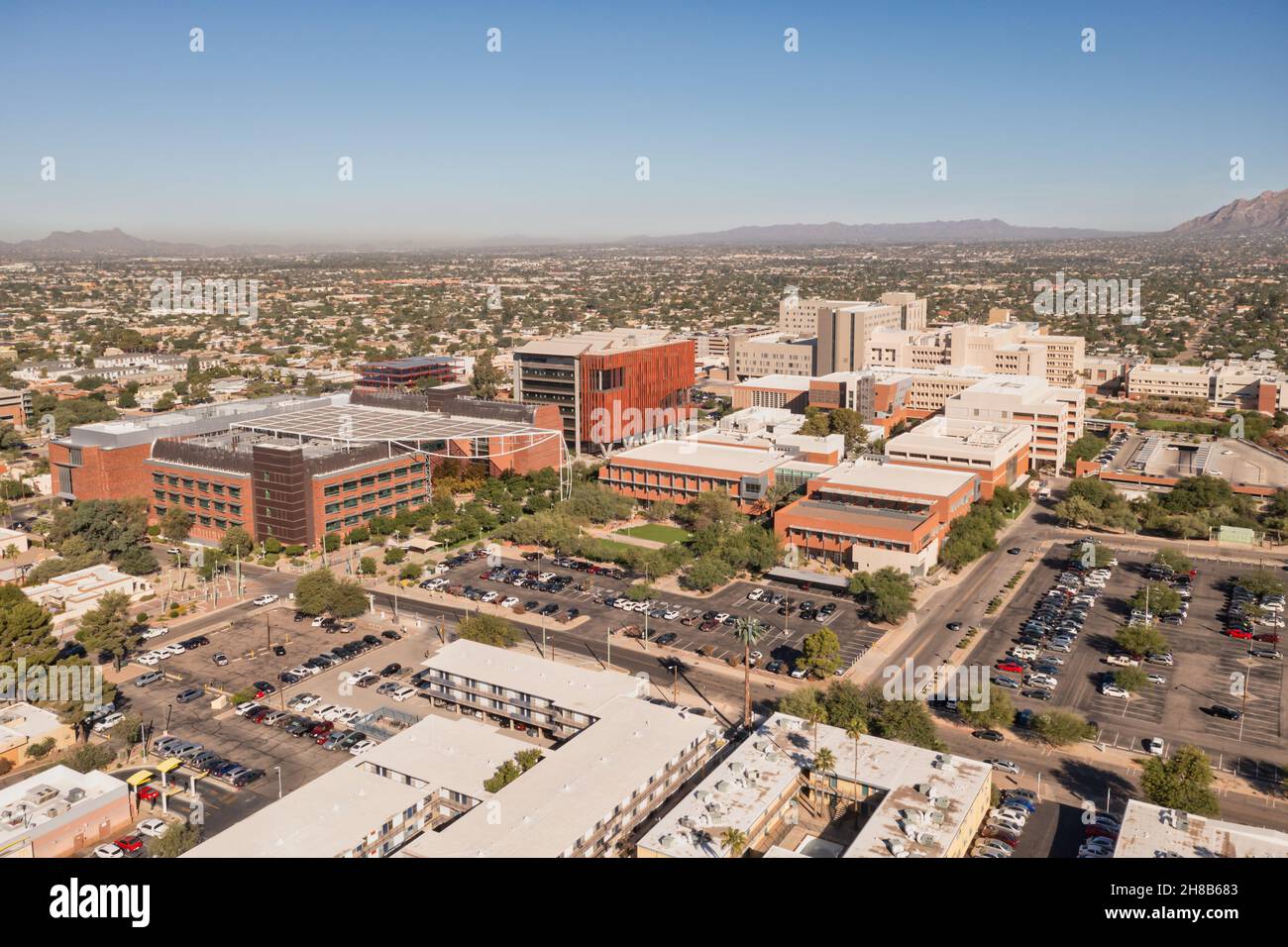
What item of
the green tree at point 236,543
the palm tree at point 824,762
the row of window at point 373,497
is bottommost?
the palm tree at point 824,762

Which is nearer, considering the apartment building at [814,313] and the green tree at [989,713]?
the green tree at [989,713]

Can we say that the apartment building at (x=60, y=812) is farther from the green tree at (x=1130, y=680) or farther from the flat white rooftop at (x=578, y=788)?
the green tree at (x=1130, y=680)

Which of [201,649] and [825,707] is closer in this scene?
[825,707]

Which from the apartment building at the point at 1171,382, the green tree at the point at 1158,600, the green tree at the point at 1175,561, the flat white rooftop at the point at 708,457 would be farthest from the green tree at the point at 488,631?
the apartment building at the point at 1171,382

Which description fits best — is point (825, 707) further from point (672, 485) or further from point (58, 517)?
point (58, 517)

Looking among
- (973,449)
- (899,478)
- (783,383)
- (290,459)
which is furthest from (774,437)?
(290,459)

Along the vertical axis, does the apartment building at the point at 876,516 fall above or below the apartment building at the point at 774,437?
below

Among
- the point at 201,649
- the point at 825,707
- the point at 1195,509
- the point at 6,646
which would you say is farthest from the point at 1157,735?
the point at 6,646
